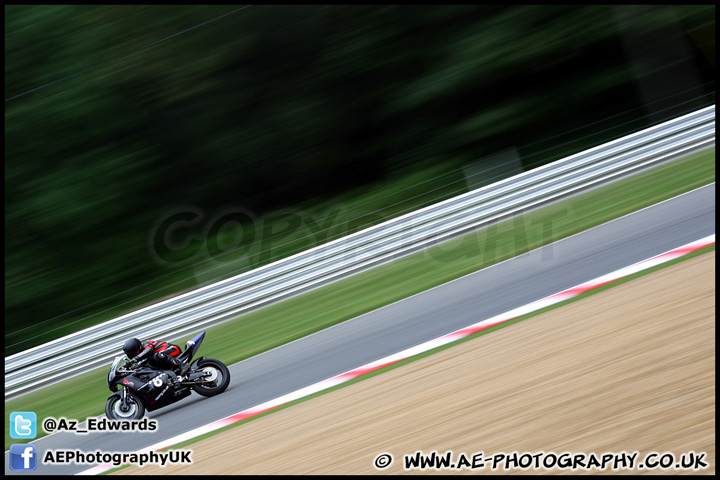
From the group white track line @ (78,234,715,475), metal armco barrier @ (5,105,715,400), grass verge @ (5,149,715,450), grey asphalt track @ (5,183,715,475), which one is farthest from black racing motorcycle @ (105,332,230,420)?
metal armco barrier @ (5,105,715,400)

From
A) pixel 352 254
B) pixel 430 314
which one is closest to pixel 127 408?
pixel 430 314

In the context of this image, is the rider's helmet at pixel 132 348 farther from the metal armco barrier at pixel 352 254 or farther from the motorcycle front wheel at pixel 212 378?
the metal armco barrier at pixel 352 254

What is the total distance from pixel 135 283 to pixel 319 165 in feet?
10.5

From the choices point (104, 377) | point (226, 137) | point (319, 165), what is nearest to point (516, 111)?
point (319, 165)

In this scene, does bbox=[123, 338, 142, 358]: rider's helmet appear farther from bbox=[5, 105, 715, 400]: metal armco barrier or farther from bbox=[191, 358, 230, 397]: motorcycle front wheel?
bbox=[5, 105, 715, 400]: metal armco barrier

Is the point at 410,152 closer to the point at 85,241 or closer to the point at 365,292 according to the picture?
the point at 365,292

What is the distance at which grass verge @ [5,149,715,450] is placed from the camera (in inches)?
256

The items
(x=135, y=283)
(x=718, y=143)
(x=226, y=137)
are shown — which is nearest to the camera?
(x=718, y=143)

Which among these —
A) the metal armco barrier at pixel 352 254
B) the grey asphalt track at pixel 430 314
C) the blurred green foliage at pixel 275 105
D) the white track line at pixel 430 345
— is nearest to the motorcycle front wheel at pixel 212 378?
the grey asphalt track at pixel 430 314

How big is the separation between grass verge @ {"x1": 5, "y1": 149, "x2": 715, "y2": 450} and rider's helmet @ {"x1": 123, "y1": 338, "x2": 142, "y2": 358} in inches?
48.1

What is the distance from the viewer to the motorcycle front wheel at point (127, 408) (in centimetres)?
507

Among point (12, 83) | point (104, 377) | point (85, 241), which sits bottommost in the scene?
point (104, 377)

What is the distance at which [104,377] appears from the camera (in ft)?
21.8

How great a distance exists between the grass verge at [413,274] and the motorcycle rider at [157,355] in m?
1.07
